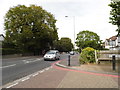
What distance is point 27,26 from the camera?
43.0 meters

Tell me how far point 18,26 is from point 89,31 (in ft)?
106

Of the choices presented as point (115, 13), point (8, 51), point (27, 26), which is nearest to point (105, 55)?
point (115, 13)

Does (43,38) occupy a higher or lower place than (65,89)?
higher

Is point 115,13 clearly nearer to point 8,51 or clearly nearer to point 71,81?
point 71,81

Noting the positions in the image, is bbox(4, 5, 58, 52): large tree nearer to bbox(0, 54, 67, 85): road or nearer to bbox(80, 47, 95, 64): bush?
bbox(0, 54, 67, 85): road

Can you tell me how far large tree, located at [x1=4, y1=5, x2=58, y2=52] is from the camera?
4334 cm

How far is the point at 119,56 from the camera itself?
52.2ft

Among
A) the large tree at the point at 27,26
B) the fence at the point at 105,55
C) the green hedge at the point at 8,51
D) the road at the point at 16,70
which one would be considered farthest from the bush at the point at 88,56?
the large tree at the point at 27,26

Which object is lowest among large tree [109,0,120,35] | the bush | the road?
the road

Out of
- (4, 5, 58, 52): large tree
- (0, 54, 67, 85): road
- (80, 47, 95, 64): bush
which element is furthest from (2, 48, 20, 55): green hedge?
(80, 47, 95, 64): bush

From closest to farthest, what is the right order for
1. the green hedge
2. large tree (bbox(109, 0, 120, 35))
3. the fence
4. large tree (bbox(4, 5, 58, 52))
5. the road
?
the road < large tree (bbox(109, 0, 120, 35)) < the fence < the green hedge < large tree (bbox(4, 5, 58, 52))

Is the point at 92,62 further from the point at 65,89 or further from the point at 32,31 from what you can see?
the point at 32,31

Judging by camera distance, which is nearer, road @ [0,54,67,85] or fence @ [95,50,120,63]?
road @ [0,54,67,85]

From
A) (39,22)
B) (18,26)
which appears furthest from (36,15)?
(18,26)
